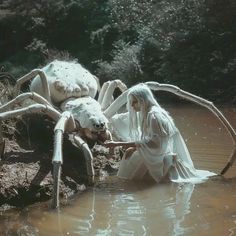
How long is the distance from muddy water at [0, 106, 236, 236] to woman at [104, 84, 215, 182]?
16 cm

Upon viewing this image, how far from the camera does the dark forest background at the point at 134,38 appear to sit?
766 inches

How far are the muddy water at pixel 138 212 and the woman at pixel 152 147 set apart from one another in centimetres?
16

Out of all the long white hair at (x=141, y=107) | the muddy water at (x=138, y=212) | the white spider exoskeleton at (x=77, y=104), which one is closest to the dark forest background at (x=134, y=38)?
the white spider exoskeleton at (x=77, y=104)

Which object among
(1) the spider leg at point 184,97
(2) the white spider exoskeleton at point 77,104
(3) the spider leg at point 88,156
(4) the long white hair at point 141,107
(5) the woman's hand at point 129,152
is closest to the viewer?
(3) the spider leg at point 88,156

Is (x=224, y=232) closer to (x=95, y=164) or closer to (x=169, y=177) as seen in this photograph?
(x=169, y=177)

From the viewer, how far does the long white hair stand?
21.8 feet

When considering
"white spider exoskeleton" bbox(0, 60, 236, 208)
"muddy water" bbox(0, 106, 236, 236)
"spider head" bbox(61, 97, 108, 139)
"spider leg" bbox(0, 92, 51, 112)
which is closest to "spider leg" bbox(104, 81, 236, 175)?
"white spider exoskeleton" bbox(0, 60, 236, 208)

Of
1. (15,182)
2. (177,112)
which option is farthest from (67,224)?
(177,112)

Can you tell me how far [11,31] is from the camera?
31203 millimetres

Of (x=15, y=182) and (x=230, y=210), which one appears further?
(x=15, y=182)

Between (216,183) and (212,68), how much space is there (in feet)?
43.5

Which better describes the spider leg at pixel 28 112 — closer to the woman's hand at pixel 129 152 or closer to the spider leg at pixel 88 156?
the spider leg at pixel 88 156

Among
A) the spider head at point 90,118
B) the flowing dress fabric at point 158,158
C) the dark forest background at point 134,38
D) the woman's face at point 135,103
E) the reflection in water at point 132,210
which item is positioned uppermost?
the dark forest background at point 134,38

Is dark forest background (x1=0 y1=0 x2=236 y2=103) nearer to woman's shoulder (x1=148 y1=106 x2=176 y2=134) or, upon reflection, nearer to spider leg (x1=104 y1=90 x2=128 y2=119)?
spider leg (x1=104 y1=90 x2=128 y2=119)
